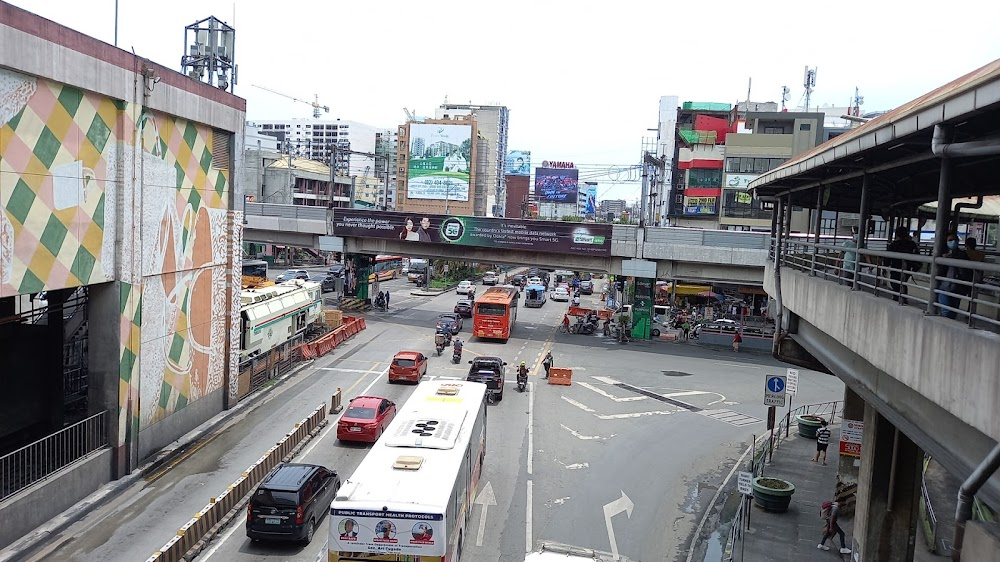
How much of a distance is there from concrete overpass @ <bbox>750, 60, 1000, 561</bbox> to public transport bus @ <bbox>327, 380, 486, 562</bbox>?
22.3 ft

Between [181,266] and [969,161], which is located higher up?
[969,161]

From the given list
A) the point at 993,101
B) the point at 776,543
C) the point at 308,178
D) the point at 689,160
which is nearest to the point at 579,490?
the point at 776,543

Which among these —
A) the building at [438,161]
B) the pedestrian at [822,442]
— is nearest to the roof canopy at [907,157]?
the pedestrian at [822,442]

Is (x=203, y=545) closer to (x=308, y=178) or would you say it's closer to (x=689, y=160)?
(x=689, y=160)

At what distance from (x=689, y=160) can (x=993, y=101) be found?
229 ft

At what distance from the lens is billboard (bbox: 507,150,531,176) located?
181 metres

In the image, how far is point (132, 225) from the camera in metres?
19.1

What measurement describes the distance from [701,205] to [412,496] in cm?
6585

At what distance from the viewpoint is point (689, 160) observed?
2921 inches

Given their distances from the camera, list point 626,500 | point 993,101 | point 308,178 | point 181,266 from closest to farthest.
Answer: point 993,101, point 626,500, point 181,266, point 308,178

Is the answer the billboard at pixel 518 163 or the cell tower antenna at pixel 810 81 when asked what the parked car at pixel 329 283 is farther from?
the billboard at pixel 518 163

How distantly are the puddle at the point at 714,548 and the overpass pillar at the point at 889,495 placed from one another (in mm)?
2812

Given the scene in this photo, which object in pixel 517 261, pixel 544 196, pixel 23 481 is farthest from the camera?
pixel 544 196

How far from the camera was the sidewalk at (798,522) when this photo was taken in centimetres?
1677
